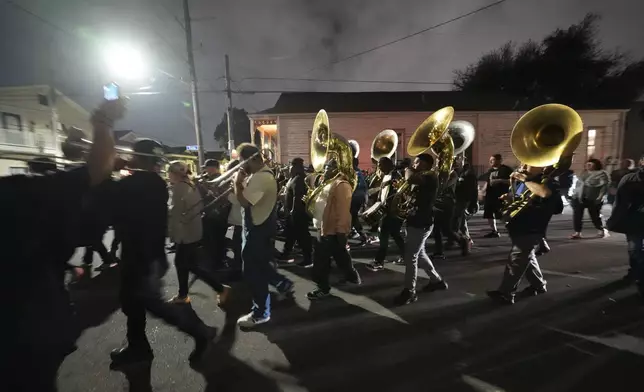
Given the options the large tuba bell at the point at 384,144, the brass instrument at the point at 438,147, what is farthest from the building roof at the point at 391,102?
the brass instrument at the point at 438,147

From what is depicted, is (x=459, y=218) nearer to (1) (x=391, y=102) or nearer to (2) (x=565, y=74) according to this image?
(1) (x=391, y=102)

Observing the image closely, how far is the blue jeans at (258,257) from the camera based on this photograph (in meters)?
3.35

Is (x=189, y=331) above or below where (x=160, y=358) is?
above

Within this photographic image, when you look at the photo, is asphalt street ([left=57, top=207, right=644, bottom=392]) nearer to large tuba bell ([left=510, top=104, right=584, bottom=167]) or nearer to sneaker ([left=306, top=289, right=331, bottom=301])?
sneaker ([left=306, top=289, right=331, bottom=301])

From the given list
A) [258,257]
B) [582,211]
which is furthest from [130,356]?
[582,211]

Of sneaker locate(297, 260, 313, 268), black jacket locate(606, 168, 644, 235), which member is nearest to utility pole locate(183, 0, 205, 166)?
sneaker locate(297, 260, 313, 268)

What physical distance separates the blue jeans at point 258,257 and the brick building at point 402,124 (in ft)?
53.9

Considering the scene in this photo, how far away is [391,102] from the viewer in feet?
74.7

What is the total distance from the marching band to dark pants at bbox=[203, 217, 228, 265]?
0.06 feet

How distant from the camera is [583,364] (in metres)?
2.72

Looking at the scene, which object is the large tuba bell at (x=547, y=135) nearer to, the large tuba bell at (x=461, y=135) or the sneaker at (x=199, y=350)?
the large tuba bell at (x=461, y=135)

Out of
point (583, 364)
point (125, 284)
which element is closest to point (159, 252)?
point (125, 284)

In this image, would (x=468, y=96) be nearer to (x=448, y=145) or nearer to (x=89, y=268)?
(x=448, y=145)

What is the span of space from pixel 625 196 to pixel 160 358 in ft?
18.0
